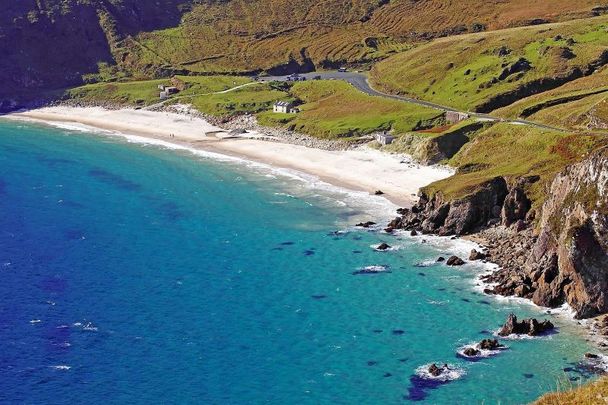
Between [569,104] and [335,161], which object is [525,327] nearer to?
[569,104]

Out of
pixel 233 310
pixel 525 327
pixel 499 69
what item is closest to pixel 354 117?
pixel 499 69

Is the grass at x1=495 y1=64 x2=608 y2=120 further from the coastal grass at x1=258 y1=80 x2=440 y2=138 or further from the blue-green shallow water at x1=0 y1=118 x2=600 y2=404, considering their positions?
the blue-green shallow water at x1=0 y1=118 x2=600 y2=404

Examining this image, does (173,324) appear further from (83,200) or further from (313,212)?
(83,200)

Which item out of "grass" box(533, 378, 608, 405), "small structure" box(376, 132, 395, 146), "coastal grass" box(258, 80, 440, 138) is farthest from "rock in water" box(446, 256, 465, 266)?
"coastal grass" box(258, 80, 440, 138)

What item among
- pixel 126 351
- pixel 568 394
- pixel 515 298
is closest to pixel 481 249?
pixel 515 298

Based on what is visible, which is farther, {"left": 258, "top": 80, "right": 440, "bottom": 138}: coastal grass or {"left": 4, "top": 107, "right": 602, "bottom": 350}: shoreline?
{"left": 258, "top": 80, "right": 440, "bottom": 138}: coastal grass

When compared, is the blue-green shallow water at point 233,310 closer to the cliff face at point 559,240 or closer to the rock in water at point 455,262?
the rock in water at point 455,262
